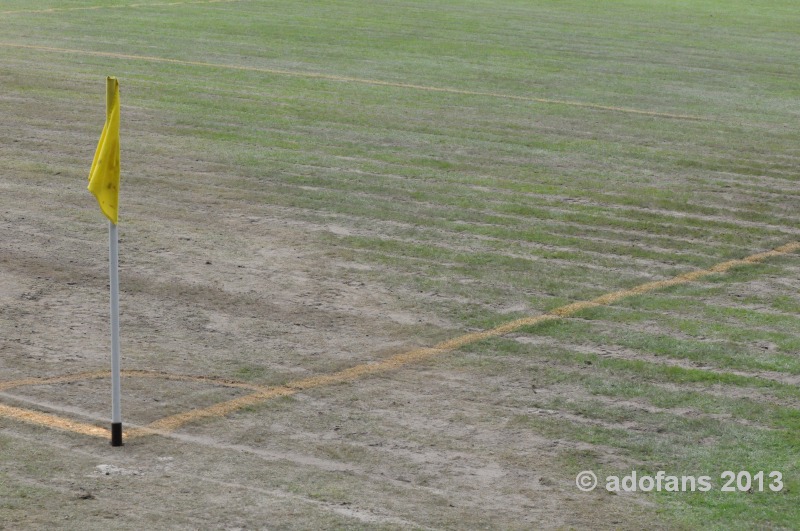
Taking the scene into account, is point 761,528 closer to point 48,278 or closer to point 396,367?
point 396,367

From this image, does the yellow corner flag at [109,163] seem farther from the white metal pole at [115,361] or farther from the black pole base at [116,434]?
the black pole base at [116,434]

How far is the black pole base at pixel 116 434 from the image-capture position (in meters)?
6.88

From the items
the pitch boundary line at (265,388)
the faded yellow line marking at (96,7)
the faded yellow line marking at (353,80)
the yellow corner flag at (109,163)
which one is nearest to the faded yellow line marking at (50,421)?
the pitch boundary line at (265,388)

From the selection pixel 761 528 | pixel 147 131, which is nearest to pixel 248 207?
pixel 147 131

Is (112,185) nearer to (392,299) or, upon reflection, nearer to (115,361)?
(115,361)

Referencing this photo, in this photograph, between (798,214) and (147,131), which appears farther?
(147,131)

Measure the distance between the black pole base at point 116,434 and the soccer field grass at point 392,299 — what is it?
6 cm

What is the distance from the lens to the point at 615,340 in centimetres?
900

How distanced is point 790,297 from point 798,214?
290cm

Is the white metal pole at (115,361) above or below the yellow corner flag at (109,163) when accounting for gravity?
below

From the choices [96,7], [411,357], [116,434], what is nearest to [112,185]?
[116,434]

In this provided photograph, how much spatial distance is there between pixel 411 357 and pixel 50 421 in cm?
234

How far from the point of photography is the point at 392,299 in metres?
9.70

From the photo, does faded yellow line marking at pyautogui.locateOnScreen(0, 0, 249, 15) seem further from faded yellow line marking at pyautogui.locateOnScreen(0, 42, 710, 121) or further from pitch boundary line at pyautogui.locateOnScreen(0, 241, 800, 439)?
pitch boundary line at pyautogui.locateOnScreen(0, 241, 800, 439)
